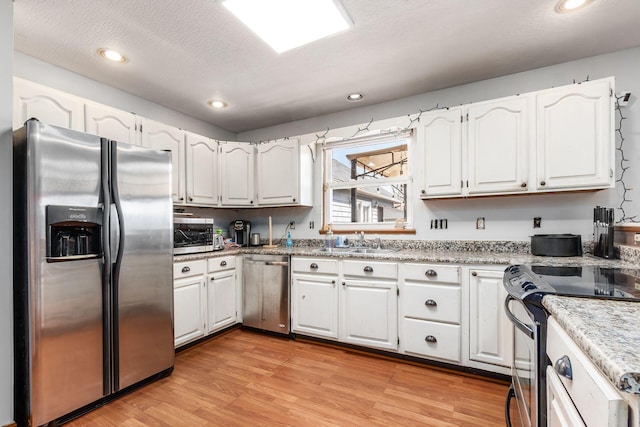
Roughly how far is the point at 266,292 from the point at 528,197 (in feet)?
8.58

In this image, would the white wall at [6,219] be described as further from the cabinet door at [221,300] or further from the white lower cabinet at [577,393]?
the white lower cabinet at [577,393]

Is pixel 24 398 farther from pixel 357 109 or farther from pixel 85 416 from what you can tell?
pixel 357 109

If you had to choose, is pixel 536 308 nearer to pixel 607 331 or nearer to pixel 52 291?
pixel 607 331

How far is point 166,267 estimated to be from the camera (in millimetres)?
2182

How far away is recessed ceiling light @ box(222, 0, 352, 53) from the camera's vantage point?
5.61 feet

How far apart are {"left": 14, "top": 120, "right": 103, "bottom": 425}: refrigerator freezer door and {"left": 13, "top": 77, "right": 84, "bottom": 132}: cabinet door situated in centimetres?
38

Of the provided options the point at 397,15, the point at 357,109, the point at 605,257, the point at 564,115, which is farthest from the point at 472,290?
the point at 357,109

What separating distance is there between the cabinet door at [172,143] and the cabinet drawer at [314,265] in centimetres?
137

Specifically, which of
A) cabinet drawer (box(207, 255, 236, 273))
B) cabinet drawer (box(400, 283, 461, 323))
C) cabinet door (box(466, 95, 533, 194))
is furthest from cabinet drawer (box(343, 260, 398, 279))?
cabinet drawer (box(207, 255, 236, 273))

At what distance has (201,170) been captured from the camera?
3.24 meters

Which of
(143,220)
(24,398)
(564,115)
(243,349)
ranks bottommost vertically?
(243,349)

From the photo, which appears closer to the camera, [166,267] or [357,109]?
[166,267]

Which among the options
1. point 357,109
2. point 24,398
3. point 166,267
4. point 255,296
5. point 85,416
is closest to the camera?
point 24,398

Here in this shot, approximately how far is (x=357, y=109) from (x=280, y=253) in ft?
6.13
